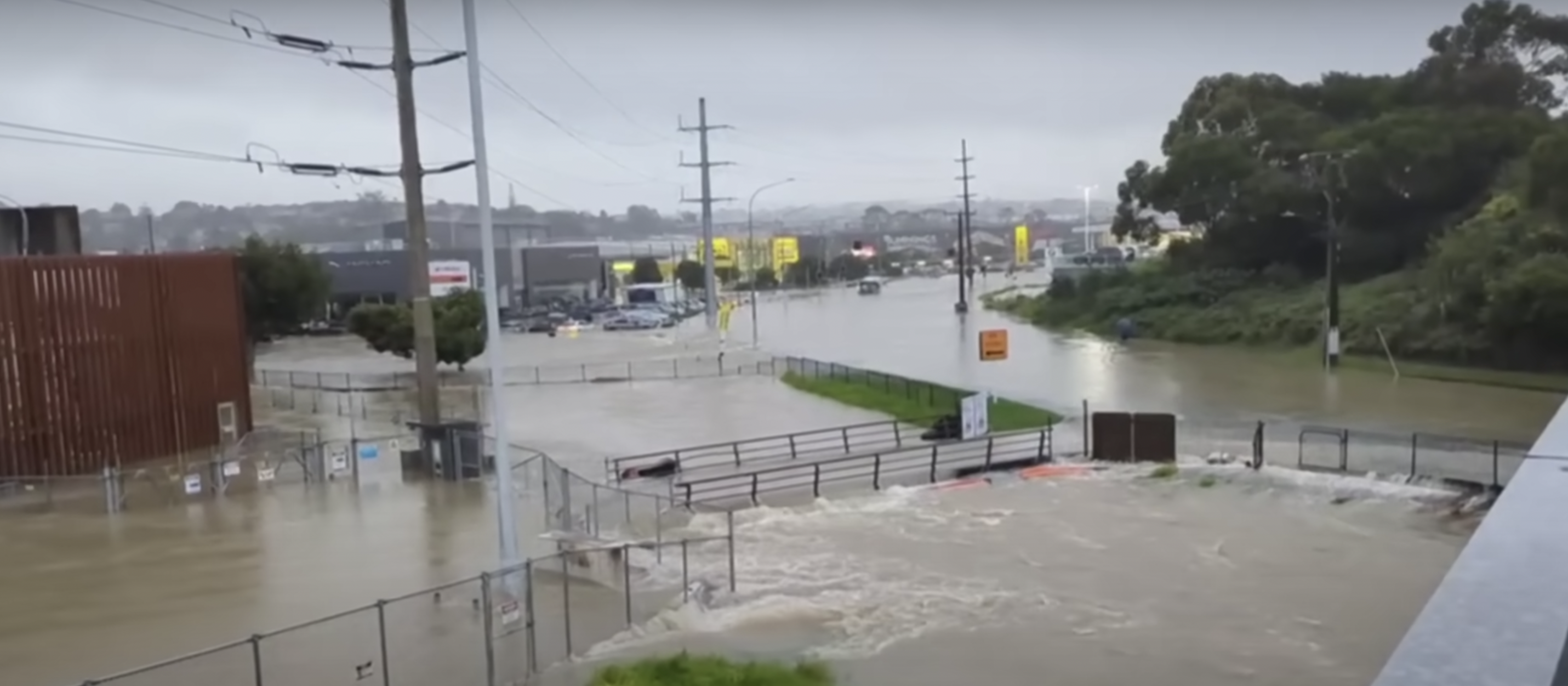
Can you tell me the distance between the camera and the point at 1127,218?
272 feet

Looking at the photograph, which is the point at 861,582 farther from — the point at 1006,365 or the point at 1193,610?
the point at 1006,365

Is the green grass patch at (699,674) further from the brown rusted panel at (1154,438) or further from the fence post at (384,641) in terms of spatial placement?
the brown rusted panel at (1154,438)

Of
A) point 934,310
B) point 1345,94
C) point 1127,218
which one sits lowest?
point 934,310

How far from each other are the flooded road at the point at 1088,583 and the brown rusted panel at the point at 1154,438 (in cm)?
169

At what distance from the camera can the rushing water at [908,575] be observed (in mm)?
14062

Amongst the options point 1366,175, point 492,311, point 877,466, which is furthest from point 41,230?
point 1366,175

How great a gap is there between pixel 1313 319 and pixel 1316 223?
1417cm

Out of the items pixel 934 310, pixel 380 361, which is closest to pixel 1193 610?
pixel 380 361

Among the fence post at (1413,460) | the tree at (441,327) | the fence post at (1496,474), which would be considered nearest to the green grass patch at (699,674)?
the fence post at (1496,474)

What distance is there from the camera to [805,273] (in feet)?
593

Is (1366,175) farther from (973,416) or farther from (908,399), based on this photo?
(973,416)

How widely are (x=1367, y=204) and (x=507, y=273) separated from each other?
69.6 metres

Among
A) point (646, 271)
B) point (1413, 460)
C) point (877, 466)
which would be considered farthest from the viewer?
point (646, 271)

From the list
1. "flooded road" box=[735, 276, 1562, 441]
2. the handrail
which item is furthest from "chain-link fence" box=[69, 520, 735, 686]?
"flooded road" box=[735, 276, 1562, 441]
